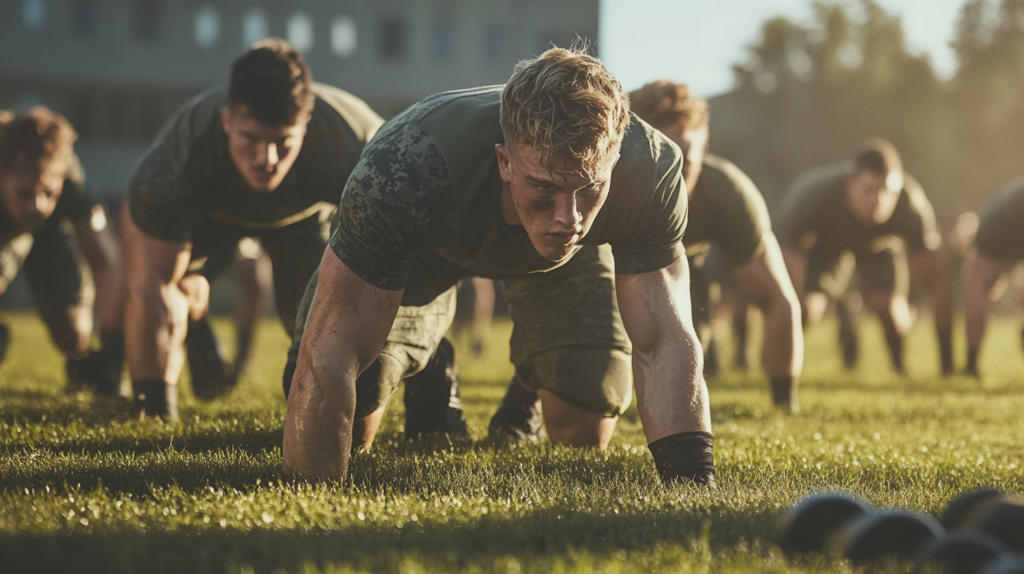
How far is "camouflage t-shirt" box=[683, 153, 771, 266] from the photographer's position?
6.85m

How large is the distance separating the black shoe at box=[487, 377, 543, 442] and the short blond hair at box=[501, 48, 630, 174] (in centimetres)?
246

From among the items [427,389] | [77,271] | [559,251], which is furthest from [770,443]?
[77,271]

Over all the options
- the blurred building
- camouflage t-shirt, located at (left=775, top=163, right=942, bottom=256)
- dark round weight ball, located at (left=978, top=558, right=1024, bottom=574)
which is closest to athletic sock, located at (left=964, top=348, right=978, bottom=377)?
camouflage t-shirt, located at (left=775, top=163, right=942, bottom=256)

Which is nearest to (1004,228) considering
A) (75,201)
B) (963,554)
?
(963,554)

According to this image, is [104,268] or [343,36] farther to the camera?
[343,36]

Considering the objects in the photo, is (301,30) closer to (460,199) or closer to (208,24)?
(208,24)

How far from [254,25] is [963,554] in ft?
137

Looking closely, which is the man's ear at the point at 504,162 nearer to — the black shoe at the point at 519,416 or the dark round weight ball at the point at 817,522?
the dark round weight ball at the point at 817,522

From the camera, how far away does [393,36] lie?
41469mm

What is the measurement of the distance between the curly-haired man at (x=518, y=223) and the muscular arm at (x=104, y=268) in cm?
480

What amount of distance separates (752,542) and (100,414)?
449 centimetres

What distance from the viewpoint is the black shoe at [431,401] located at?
5.56 meters

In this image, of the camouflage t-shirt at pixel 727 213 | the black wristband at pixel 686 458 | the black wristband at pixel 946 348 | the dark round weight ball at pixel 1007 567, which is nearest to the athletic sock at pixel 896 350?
the black wristband at pixel 946 348

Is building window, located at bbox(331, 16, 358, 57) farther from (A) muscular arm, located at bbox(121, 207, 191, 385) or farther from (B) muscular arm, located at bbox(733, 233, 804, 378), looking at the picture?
(A) muscular arm, located at bbox(121, 207, 191, 385)
